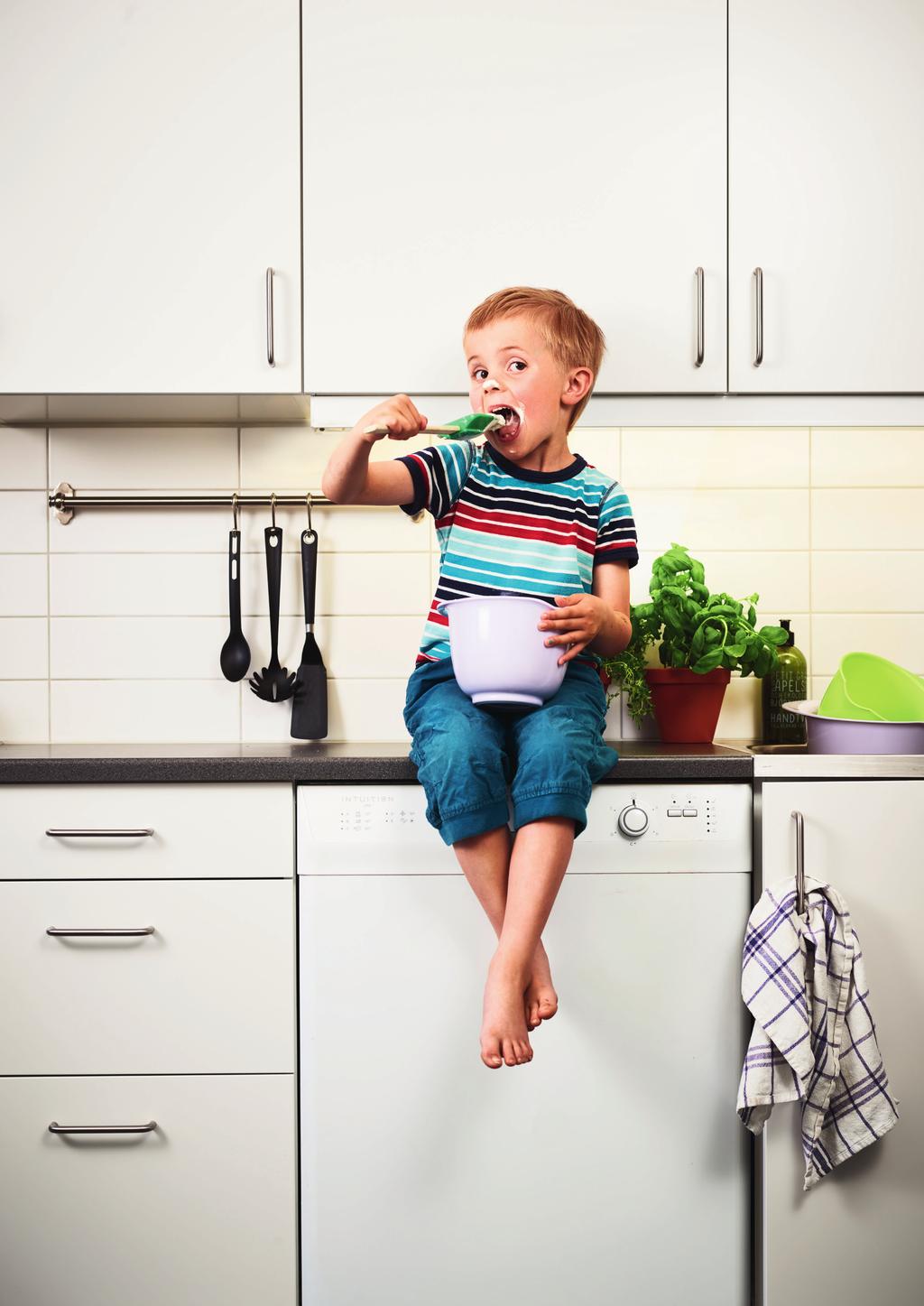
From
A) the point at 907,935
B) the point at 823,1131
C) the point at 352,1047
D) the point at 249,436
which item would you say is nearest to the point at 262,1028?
the point at 352,1047

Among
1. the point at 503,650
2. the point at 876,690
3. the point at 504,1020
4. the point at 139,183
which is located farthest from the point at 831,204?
the point at 504,1020

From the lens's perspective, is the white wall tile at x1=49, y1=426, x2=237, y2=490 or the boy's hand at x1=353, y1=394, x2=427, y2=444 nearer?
the boy's hand at x1=353, y1=394, x2=427, y2=444

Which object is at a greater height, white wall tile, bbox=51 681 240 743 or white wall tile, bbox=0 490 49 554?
white wall tile, bbox=0 490 49 554

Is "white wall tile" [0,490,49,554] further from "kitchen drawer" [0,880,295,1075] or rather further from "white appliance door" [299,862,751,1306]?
"white appliance door" [299,862,751,1306]

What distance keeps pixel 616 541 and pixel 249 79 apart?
3.20 feet

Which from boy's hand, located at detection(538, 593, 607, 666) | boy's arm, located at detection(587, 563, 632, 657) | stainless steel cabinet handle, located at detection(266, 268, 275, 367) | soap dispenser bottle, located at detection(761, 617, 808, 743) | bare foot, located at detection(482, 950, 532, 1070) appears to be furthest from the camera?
soap dispenser bottle, located at detection(761, 617, 808, 743)

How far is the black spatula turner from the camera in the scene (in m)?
1.88

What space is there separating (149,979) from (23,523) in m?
0.94

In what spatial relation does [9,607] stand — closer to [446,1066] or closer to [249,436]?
[249,436]

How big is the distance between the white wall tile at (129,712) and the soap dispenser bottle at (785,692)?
3.42ft

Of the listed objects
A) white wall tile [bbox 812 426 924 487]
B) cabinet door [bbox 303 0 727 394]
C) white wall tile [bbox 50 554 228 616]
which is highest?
cabinet door [bbox 303 0 727 394]

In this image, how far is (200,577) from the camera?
1.93 m

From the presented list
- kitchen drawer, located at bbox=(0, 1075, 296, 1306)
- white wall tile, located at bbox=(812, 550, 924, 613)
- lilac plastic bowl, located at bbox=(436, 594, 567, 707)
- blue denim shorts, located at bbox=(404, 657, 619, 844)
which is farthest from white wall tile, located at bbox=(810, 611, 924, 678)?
kitchen drawer, located at bbox=(0, 1075, 296, 1306)

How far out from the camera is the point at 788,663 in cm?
190
